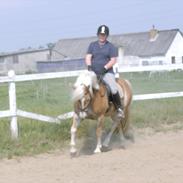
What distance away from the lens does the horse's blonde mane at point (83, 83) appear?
30.6ft

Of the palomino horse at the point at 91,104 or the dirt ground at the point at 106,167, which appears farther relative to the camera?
the palomino horse at the point at 91,104

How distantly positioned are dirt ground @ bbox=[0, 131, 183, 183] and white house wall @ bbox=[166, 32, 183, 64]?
70.1 meters

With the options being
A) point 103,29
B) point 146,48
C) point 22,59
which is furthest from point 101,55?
point 22,59

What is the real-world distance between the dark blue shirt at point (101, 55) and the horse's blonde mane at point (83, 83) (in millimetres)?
528

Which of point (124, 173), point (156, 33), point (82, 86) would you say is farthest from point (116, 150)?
point (156, 33)

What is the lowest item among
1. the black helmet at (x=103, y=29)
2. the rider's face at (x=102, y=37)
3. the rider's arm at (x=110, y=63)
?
the rider's arm at (x=110, y=63)

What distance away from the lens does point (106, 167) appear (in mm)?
8438

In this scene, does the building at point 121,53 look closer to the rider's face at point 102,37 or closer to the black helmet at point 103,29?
the rider's face at point 102,37

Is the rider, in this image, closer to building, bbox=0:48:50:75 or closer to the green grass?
the green grass

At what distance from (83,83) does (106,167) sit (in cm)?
171

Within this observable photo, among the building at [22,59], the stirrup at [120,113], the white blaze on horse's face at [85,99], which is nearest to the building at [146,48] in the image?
the building at [22,59]

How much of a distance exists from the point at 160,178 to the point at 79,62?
65.8m

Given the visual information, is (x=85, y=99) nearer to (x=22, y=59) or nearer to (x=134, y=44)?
(x=134, y=44)

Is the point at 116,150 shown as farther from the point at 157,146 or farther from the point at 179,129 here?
the point at 179,129
